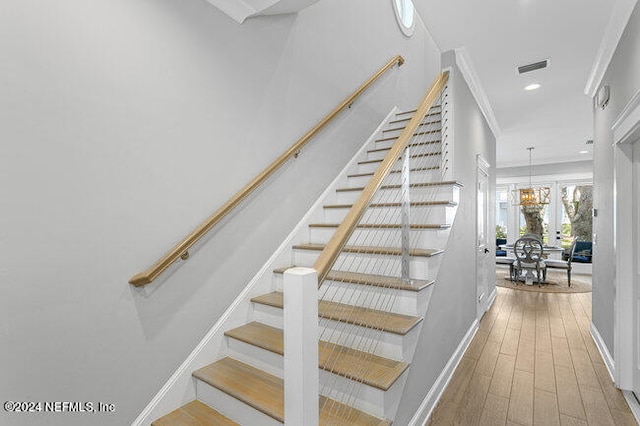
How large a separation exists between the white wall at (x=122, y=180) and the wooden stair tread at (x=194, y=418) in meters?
0.16

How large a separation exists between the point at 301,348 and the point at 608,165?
11.4 feet

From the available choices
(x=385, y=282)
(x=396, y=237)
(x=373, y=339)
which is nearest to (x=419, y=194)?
(x=396, y=237)

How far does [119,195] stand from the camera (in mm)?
1620

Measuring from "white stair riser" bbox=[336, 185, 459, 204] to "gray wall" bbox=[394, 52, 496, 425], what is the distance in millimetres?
280

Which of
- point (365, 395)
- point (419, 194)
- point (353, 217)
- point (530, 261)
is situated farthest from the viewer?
point (530, 261)

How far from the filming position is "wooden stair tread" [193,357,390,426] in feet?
4.89

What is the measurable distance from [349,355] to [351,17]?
3.53 meters

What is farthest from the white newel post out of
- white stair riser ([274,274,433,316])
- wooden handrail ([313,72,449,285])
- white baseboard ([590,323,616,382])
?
white baseboard ([590,323,616,382])

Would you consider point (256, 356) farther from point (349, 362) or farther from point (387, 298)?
point (387, 298)

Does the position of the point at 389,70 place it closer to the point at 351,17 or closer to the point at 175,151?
the point at 351,17

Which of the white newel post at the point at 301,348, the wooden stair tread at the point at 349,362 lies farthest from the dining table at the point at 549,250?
the white newel post at the point at 301,348

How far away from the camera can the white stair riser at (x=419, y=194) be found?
2517 millimetres

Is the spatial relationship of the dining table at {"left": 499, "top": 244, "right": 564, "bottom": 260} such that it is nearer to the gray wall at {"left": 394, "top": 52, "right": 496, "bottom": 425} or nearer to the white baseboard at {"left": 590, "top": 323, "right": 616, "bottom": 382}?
the white baseboard at {"left": 590, "top": 323, "right": 616, "bottom": 382}

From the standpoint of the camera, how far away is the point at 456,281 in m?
2.73
